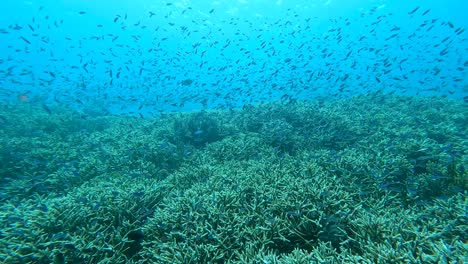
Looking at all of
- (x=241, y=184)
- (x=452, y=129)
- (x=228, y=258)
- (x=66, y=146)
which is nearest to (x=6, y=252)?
(x=228, y=258)

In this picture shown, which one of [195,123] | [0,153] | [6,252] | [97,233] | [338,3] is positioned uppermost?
[338,3]

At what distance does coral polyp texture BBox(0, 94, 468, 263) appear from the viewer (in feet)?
12.3

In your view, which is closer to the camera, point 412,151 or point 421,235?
point 421,235

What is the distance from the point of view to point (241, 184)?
567cm

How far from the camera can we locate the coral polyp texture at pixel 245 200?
12.3 feet

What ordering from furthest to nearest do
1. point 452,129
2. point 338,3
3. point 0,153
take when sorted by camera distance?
point 338,3 < point 452,129 < point 0,153

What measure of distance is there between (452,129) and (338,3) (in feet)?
185

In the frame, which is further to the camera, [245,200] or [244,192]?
[244,192]

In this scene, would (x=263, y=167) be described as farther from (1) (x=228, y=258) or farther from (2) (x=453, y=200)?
(2) (x=453, y=200)

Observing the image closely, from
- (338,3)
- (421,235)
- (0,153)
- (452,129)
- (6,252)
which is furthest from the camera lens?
(338,3)

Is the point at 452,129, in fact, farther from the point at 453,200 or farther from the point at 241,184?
the point at 241,184

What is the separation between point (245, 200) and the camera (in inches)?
201

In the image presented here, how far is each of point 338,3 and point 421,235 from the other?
64646 mm

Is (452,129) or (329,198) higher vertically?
(329,198)
